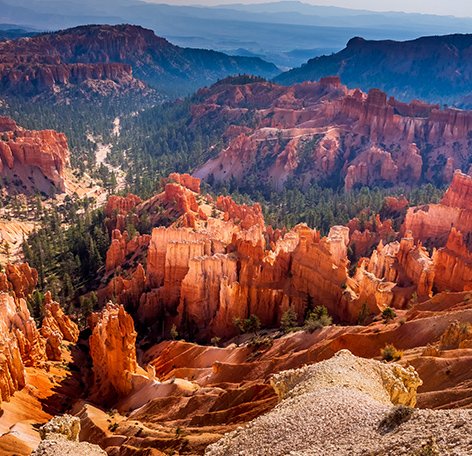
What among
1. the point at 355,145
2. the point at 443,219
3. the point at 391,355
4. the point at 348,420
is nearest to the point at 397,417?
the point at 348,420

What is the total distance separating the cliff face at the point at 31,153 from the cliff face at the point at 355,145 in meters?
32.3

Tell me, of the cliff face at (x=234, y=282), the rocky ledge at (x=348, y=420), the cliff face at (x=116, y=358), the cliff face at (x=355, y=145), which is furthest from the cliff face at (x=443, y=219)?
the rocky ledge at (x=348, y=420)

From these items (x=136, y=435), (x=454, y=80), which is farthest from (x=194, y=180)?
(x=454, y=80)

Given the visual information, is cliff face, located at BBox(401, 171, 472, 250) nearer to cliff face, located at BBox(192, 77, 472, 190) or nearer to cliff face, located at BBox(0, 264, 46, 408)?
cliff face, located at BBox(192, 77, 472, 190)

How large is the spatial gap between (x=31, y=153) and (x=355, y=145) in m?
66.9

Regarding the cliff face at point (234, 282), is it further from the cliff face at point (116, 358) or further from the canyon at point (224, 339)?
the cliff face at point (116, 358)

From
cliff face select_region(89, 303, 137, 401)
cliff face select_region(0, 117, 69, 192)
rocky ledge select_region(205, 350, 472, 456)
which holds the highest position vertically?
rocky ledge select_region(205, 350, 472, 456)

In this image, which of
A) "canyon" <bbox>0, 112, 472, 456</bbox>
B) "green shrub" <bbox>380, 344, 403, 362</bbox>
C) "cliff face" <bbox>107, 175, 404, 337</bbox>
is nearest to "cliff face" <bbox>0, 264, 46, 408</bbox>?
"canyon" <bbox>0, 112, 472, 456</bbox>

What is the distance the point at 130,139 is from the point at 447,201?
100395mm

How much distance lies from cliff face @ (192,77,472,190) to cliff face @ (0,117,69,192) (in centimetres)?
3231

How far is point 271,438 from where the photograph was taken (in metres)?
14.8

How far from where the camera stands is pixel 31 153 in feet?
301

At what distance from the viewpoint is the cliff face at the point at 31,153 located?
89.4m

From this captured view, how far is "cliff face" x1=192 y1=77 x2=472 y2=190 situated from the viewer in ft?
330
